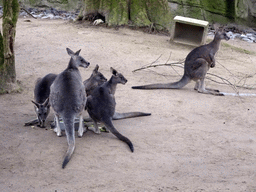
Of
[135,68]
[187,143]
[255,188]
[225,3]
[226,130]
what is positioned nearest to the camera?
[255,188]

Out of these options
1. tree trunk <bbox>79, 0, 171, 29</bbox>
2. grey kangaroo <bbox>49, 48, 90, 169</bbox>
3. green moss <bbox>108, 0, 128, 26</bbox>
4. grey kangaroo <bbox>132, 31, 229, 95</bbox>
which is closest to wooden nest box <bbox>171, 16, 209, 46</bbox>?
tree trunk <bbox>79, 0, 171, 29</bbox>

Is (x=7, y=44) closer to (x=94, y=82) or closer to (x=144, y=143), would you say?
(x=94, y=82)

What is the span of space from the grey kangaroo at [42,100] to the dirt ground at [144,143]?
0.17 m

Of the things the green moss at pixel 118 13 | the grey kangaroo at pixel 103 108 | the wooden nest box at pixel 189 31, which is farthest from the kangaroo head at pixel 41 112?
the green moss at pixel 118 13

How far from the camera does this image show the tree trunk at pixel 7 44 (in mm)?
5520

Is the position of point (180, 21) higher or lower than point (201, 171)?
higher

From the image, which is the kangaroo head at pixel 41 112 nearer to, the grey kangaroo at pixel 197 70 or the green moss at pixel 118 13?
the grey kangaroo at pixel 197 70

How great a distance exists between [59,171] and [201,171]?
1.54 m

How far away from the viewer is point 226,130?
188 inches

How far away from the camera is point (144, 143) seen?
4.22m

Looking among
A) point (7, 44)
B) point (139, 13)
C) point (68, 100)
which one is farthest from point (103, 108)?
point (139, 13)

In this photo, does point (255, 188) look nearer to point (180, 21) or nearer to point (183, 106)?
point (183, 106)

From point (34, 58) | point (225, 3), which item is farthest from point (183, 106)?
point (225, 3)

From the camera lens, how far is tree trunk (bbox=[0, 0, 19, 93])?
5.52 metres
